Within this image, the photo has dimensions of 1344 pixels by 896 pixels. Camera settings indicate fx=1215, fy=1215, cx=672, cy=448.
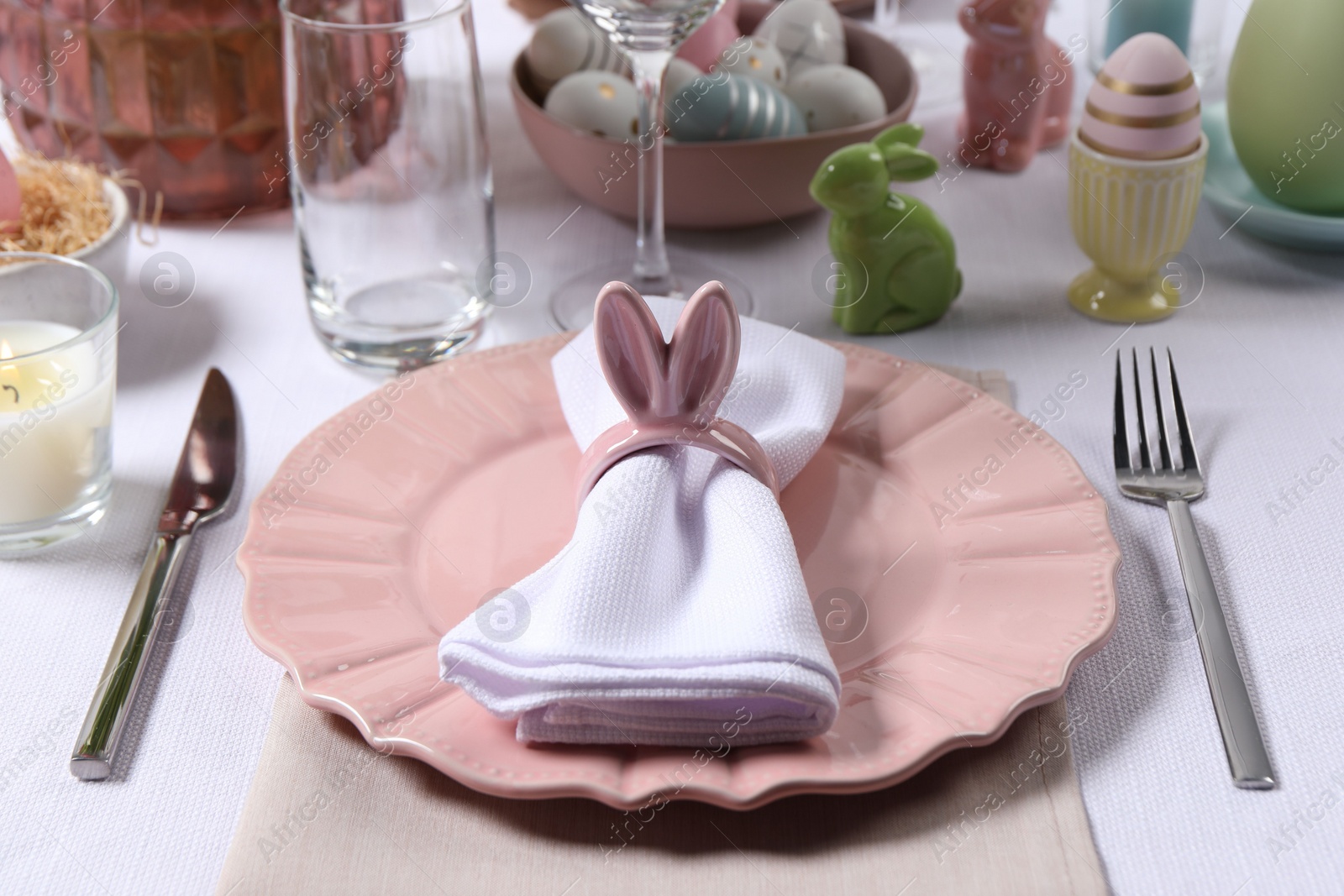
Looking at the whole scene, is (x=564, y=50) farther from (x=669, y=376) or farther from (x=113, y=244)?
(x=669, y=376)

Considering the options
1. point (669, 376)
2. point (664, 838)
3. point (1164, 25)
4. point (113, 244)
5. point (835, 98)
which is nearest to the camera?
point (664, 838)

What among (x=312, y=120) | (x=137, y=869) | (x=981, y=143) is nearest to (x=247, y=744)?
(x=137, y=869)

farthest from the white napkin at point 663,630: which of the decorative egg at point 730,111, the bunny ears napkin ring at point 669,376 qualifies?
the decorative egg at point 730,111

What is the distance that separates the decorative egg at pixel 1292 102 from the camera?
826 millimetres

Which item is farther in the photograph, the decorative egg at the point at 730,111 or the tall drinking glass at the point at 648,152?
the decorative egg at the point at 730,111

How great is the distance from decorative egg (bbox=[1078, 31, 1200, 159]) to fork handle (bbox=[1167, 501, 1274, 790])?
0.27 metres

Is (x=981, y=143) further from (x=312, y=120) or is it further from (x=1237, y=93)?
(x=312, y=120)

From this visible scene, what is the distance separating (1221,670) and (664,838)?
26cm

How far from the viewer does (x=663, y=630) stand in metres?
0.48

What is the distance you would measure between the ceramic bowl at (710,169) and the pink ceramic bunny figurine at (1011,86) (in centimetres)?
7

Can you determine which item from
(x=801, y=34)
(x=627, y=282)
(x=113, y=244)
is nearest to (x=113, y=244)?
(x=113, y=244)

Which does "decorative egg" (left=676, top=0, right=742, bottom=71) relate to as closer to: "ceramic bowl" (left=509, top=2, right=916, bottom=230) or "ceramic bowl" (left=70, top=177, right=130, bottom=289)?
"ceramic bowl" (left=509, top=2, right=916, bottom=230)

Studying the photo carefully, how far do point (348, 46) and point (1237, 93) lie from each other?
0.62 metres

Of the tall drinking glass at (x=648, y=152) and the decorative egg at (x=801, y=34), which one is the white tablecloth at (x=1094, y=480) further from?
the decorative egg at (x=801, y=34)
